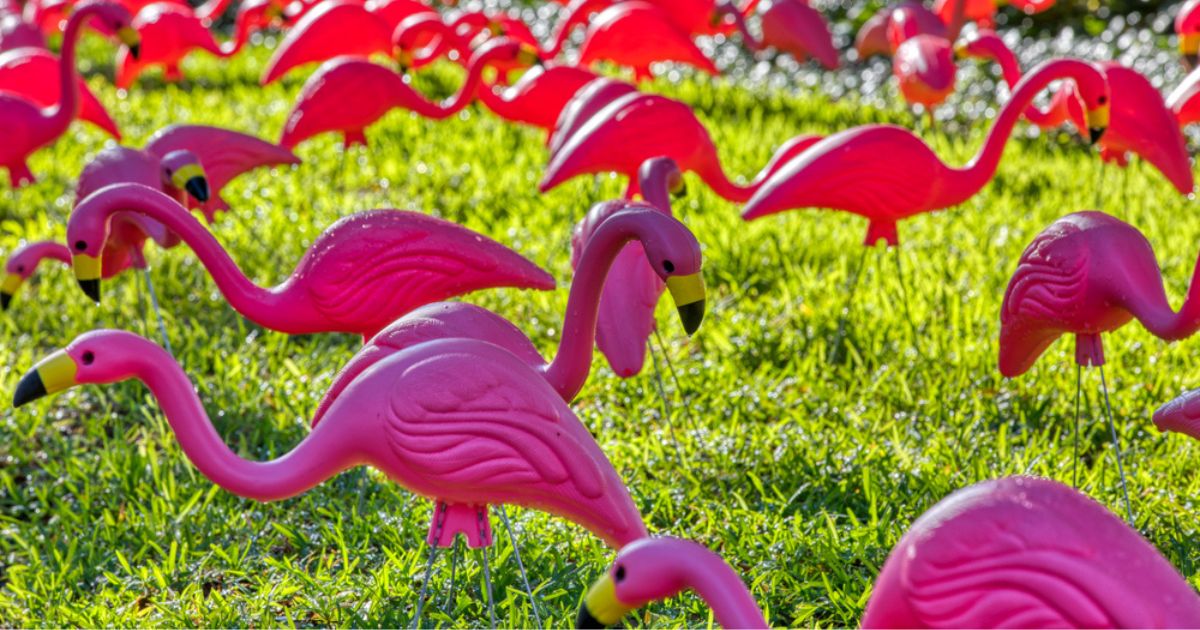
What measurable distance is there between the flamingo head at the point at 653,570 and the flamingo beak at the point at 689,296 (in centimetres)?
77

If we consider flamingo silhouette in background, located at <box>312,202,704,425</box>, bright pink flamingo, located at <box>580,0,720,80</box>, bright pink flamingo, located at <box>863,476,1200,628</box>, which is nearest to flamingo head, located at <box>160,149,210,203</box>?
flamingo silhouette in background, located at <box>312,202,704,425</box>

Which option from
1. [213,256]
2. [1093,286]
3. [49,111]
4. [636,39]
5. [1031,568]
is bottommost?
[1031,568]

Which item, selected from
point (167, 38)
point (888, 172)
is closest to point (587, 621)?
point (888, 172)

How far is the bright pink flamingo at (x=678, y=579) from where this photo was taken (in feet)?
6.88

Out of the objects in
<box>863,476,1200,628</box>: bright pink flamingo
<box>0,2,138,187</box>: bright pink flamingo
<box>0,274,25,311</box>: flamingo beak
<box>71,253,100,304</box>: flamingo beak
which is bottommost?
<box>863,476,1200,628</box>: bright pink flamingo

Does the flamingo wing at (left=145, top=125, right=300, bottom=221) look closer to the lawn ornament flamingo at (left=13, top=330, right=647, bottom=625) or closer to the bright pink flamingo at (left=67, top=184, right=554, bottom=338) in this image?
the bright pink flamingo at (left=67, top=184, right=554, bottom=338)

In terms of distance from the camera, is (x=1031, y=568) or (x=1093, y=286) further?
(x=1093, y=286)

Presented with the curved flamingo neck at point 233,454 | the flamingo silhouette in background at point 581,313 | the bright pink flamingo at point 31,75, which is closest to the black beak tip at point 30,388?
the curved flamingo neck at point 233,454

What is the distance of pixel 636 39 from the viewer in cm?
652

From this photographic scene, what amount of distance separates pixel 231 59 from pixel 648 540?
8136mm

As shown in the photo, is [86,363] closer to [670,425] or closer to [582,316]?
[582,316]

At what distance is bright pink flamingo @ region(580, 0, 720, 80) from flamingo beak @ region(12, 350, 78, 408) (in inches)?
162

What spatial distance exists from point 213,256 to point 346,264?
0.34m

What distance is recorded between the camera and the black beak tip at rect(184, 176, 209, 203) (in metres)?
4.21
